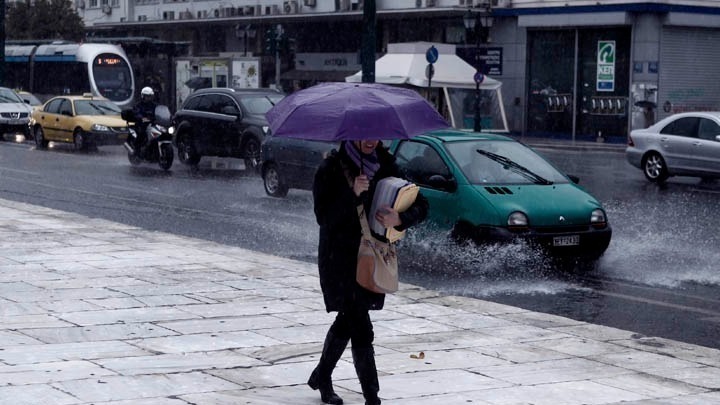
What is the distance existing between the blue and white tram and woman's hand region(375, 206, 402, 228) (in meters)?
40.7

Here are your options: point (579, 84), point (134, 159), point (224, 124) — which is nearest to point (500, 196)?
point (224, 124)

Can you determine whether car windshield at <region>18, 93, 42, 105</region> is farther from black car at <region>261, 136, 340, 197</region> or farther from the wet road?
black car at <region>261, 136, 340, 197</region>

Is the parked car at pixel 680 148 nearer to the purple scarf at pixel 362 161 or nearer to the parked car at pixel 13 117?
the purple scarf at pixel 362 161

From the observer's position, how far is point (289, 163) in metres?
20.2

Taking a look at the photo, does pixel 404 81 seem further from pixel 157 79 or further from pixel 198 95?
pixel 198 95

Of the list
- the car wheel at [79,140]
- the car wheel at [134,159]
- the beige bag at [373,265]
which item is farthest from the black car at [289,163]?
the car wheel at [79,140]

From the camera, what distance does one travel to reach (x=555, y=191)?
13445mm

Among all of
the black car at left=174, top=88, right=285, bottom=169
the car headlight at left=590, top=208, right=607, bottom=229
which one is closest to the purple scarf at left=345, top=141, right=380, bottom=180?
the car headlight at left=590, top=208, right=607, bottom=229

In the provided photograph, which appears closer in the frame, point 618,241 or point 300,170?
point 618,241

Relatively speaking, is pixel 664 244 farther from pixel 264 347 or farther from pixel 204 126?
pixel 204 126

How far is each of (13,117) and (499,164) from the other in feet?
93.7

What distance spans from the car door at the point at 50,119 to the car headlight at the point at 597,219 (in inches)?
940

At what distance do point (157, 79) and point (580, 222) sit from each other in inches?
1534

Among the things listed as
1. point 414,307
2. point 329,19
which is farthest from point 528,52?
point 414,307
